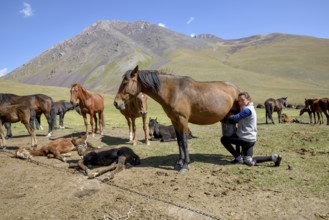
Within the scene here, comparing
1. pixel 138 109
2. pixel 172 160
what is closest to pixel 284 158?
pixel 172 160

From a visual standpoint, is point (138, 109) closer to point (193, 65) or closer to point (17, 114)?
point (17, 114)

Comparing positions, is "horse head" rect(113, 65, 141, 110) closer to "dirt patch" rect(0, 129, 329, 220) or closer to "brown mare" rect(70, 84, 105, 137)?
"dirt patch" rect(0, 129, 329, 220)

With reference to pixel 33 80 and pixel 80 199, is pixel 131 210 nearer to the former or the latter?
pixel 80 199

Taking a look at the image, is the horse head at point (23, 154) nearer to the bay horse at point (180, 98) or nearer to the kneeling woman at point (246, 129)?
the bay horse at point (180, 98)

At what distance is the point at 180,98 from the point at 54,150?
5.22 m

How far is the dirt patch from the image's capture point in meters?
5.05

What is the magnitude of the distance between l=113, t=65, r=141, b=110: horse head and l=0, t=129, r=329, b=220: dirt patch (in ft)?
6.14

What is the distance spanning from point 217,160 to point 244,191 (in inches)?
102

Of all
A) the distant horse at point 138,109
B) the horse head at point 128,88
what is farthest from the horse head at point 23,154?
the horse head at point 128,88

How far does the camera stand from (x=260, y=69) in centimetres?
11800

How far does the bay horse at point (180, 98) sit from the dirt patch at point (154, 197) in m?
0.98

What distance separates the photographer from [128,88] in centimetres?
750

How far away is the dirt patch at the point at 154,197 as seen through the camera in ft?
16.6

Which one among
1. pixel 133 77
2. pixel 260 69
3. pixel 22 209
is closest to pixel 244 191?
pixel 133 77
